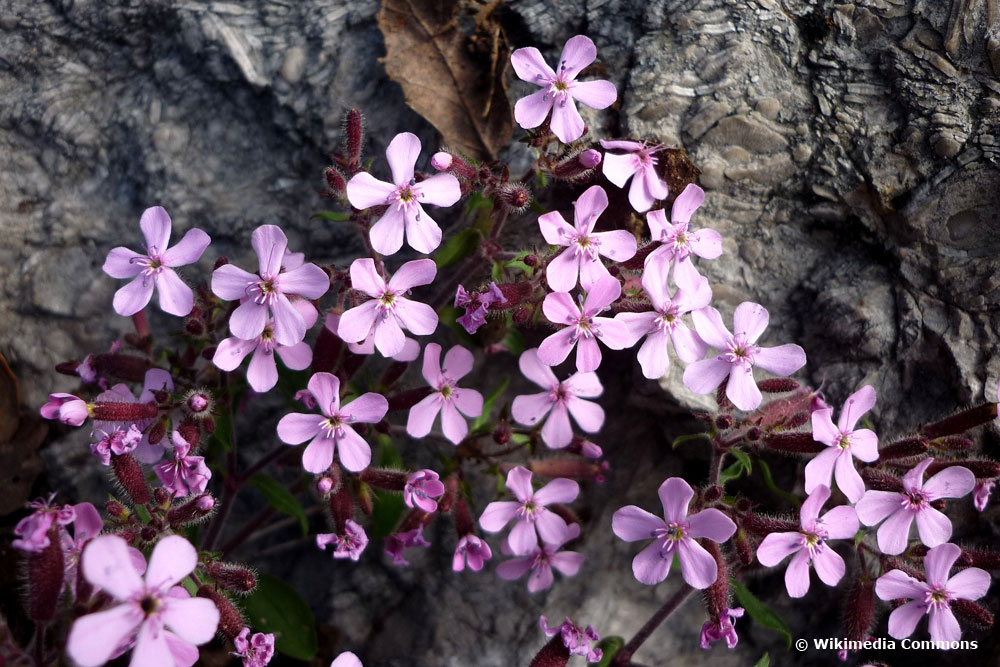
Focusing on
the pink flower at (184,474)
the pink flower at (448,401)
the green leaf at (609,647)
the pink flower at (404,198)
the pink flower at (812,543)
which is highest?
the pink flower at (404,198)

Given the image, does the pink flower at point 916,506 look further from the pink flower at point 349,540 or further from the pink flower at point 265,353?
the pink flower at point 265,353

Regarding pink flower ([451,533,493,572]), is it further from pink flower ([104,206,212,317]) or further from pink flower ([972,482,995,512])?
pink flower ([972,482,995,512])

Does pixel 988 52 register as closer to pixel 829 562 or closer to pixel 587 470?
pixel 829 562

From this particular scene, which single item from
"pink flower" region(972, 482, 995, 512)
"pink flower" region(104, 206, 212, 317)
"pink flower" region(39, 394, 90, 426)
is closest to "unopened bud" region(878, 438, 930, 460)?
"pink flower" region(972, 482, 995, 512)

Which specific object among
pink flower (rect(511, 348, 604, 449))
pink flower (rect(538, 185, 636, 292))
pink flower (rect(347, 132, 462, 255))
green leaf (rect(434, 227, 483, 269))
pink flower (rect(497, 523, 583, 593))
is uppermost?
pink flower (rect(347, 132, 462, 255))

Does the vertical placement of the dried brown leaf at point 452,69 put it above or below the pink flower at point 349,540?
above

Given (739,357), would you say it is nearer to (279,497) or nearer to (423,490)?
(423,490)

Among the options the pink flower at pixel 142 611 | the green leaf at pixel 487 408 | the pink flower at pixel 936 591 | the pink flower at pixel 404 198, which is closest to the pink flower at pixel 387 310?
the pink flower at pixel 404 198
